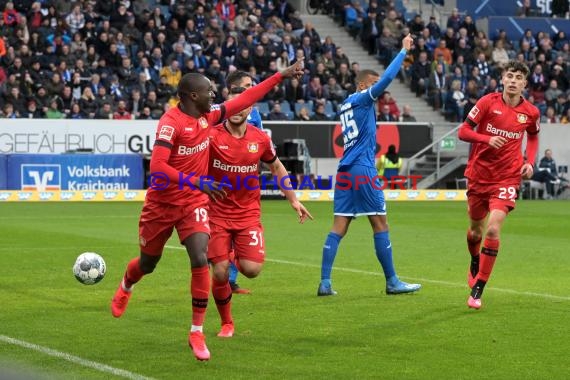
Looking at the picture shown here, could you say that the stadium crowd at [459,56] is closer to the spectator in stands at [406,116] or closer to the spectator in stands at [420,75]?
the spectator in stands at [420,75]

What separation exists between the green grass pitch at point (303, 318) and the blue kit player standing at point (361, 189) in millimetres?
308

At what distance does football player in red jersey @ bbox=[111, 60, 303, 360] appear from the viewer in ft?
28.3

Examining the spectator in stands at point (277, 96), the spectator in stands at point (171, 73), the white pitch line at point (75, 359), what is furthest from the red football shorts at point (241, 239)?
the spectator in stands at point (277, 96)

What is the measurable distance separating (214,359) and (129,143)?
24788 mm

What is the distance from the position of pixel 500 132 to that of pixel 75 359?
5.66 meters

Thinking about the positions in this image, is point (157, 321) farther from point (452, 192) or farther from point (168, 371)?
point (452, 192)

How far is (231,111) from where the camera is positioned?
30.1ft

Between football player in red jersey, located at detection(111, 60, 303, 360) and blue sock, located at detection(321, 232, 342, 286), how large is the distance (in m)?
3.27

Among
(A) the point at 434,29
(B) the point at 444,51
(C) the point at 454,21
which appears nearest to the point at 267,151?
(B) the point at 444,51

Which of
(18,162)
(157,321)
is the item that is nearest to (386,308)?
(157,321)

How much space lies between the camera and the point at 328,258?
41.0 feet

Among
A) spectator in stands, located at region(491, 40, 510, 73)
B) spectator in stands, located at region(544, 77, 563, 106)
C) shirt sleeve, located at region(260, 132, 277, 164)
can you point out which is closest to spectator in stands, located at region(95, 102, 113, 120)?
spectator in stands, located at region(491, 40, 510, 73)

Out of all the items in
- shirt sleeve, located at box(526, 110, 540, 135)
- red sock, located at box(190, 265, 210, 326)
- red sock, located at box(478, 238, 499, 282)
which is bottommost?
red sock, located at box(478, 238, 499, 282)

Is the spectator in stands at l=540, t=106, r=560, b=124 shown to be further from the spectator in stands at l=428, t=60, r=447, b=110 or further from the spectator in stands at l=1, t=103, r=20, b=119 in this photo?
the spectator in stands at l=1, t=103, r=20, b=119
